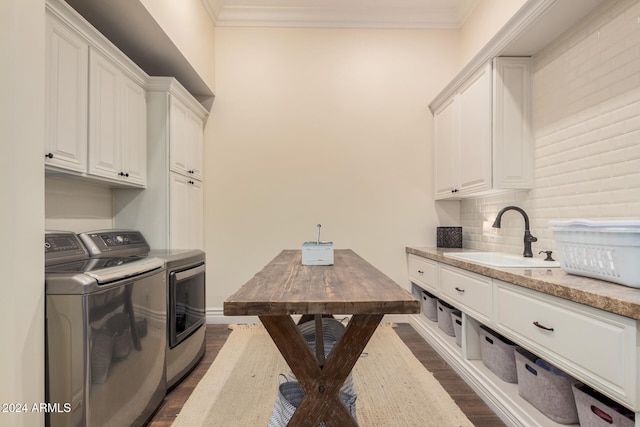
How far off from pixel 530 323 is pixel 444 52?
3.07m

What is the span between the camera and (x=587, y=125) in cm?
196

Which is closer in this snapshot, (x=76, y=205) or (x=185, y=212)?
(x=76, y=205)

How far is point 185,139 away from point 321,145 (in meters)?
1.35

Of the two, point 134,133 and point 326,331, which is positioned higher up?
point 134,133

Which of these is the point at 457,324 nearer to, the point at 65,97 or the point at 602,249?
the point at 602,249

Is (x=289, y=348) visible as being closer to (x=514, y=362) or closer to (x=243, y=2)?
(x=514, y=362)

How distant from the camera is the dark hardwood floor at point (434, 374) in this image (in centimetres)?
184

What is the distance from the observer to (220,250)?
353 centimetres

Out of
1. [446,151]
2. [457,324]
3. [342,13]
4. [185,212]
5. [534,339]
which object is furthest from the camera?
[342,13]

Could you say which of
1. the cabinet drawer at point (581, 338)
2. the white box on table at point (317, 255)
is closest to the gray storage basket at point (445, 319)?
the cabinet drawer at point (581, 338)

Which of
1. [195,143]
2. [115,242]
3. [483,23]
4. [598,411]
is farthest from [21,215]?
[483,23]

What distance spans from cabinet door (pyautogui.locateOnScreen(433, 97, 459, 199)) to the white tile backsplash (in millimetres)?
604

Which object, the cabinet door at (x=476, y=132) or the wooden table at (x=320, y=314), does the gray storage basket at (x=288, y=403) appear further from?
the cabinet door at (x=476, y=132)

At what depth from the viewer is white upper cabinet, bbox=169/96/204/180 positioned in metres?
2.81
